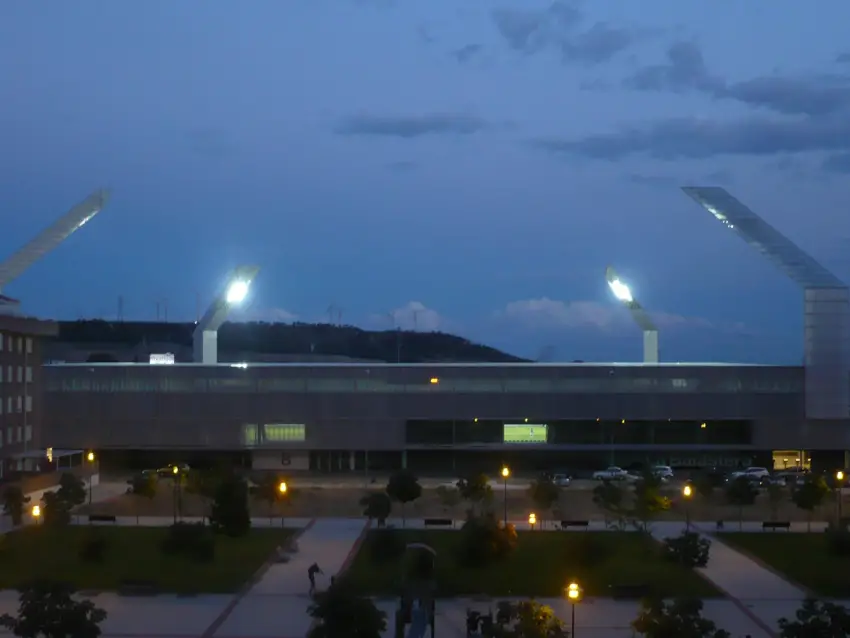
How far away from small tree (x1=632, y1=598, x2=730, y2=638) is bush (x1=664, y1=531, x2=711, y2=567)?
577 centimetres

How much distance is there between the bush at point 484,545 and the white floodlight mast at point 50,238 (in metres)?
23.4

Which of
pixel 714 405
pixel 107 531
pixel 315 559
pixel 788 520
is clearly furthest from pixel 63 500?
pixel 714 405

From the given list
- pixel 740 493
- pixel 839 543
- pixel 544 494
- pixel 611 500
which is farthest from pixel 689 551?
pixel 740 493

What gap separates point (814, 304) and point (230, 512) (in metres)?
20.6

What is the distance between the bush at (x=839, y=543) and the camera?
1972 centimetres

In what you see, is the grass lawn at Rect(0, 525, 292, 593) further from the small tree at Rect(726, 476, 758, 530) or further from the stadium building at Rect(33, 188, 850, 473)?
the stadium building at Rect(33, 188, 850, 473)

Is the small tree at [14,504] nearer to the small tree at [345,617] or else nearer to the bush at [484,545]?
the bush at [484,545]

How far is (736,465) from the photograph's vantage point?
36344 millimetres

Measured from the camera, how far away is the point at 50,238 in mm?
37344

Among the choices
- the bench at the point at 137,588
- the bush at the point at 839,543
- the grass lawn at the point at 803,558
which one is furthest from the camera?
the bush at the point at 839,543

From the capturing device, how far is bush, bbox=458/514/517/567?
1814 centimetres

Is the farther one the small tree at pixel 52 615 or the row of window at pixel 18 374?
the row of window at pixel 18 374

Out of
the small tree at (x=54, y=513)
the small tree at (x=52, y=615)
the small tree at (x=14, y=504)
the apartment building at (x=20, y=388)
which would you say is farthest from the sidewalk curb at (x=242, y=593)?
the apartment building at (x=20, y=388)

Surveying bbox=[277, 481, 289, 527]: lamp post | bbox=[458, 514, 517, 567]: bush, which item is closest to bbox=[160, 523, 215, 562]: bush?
bbox=[458, 514, 517, 567]: bush
